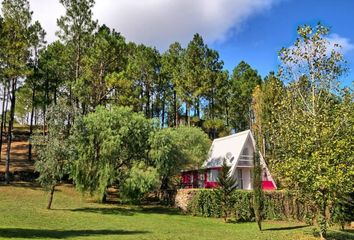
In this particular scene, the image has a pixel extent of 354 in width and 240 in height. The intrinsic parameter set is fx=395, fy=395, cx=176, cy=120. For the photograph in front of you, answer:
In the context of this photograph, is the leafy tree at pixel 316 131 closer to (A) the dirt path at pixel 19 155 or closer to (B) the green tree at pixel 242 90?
(A) the dirt path at pixel 19 155

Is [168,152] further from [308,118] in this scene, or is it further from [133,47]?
[133,47]

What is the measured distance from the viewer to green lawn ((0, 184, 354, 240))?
22481mm

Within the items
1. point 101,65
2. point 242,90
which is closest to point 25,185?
point 101,65

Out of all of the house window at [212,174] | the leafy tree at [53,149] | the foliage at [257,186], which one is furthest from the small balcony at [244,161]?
the leafy tree at [53,149]

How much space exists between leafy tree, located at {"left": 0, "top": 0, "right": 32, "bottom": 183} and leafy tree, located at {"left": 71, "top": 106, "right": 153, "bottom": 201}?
8820 millimetres

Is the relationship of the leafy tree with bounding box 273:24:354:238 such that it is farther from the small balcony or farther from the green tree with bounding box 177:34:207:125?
the green tree with bounding box 177:34:207:125

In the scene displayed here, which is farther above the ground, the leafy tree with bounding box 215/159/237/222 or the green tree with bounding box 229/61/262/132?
the green tree with bounding box 229/61/262/132

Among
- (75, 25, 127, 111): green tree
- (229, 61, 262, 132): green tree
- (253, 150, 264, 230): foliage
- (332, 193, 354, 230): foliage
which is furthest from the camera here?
(229, 61, 262, 132): green tree

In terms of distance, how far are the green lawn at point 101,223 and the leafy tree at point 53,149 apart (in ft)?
8.15

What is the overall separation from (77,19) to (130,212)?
1000 inches

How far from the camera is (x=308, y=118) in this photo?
2419cm

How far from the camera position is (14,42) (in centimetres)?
4078

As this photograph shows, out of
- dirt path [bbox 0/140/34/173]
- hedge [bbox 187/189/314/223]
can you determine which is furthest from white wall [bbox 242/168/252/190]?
dirt path [bbox 0/140/34/173]

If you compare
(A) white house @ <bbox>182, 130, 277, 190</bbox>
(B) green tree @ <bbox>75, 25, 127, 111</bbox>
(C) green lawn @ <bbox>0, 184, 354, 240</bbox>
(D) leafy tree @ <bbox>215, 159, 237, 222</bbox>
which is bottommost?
(C) green lawn @ <bbox>0, 184, 354, 240</bbox>
